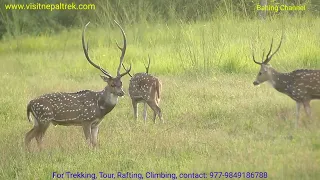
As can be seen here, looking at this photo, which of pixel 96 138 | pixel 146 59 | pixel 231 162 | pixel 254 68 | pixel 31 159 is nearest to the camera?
pixel 231 162

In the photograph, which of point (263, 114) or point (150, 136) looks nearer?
point (150, 136)

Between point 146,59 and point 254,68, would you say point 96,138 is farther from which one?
point 146,59

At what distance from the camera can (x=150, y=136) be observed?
864 centimetres

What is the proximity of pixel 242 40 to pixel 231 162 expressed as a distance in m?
8.76

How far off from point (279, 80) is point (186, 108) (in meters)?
2.05

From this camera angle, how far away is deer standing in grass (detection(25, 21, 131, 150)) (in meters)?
8.26

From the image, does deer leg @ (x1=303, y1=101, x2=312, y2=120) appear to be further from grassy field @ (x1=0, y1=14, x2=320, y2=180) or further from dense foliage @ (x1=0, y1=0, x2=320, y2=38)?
dense foliage @ (x1=0, y1=0, x2=320, y2=38)

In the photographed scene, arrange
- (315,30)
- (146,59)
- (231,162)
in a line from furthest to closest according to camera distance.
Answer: (146,59) → (315,30) → (231,162)

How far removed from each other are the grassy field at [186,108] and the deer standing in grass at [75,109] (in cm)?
27

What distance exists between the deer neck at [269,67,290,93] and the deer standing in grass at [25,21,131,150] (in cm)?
234

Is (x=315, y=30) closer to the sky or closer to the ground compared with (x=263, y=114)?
closer to the sky

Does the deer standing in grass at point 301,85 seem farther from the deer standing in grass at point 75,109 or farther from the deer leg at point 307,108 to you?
the deer standing in grass at point 75,109

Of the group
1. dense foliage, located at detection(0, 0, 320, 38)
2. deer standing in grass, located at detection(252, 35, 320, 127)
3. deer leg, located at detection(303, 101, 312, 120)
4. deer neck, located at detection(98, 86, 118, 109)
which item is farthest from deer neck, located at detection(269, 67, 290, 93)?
dense foliage, located at detection(0, 0, 320, 38)

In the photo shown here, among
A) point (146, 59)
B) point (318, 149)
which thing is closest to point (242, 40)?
point (146, 59)
